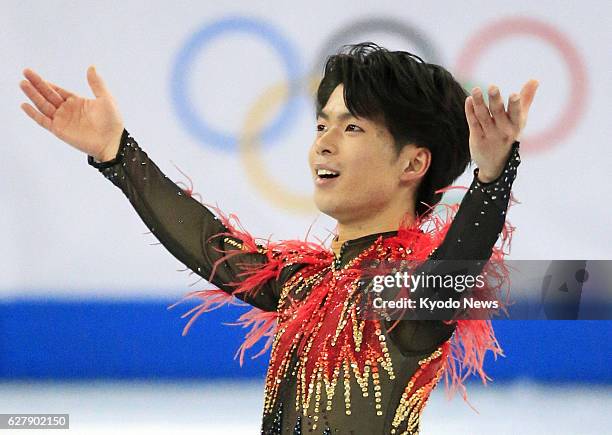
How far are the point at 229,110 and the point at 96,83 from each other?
1517 mm

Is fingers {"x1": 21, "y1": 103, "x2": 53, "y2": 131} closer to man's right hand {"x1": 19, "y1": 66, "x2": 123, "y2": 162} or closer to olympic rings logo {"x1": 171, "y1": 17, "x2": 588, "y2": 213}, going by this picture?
man's right hand {"x1": 19, "y1": 66, "x2": 123, "y2": 162}

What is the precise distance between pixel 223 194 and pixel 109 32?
0.75 m

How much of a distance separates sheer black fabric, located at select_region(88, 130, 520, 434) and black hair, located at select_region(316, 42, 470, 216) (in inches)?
6.9

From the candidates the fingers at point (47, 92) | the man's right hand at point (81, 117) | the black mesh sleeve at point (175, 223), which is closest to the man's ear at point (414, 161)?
the black mesh sleeve at point (175, 223)

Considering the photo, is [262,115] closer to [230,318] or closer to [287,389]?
[230,318]

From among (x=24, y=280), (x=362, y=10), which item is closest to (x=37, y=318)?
(x=24, y=280)

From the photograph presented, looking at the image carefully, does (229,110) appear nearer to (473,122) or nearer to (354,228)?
(354,228)

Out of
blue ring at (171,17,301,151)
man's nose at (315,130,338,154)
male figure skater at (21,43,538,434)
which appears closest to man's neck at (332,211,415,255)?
male figure skater at (21,43,538,434)

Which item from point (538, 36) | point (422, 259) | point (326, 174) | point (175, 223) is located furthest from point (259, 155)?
point (422, 259)

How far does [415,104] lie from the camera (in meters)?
1.87

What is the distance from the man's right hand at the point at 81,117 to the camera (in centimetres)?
197

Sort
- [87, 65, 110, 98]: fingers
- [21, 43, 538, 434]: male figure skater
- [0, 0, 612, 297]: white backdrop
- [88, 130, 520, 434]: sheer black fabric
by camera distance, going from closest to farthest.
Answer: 1. [88, 130, 520, 434]: sheer black fabric
2. [21, 43, 538, 434]: male figure skater
3. [87, 65, 110, 98]: fingers
4. [0, 0, 612, 297]: white backdrop

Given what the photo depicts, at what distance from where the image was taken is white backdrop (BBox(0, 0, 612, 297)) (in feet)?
11.1

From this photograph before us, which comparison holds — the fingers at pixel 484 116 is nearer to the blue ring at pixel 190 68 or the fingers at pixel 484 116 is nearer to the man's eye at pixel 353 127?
the man's eye at pixel 353 127
